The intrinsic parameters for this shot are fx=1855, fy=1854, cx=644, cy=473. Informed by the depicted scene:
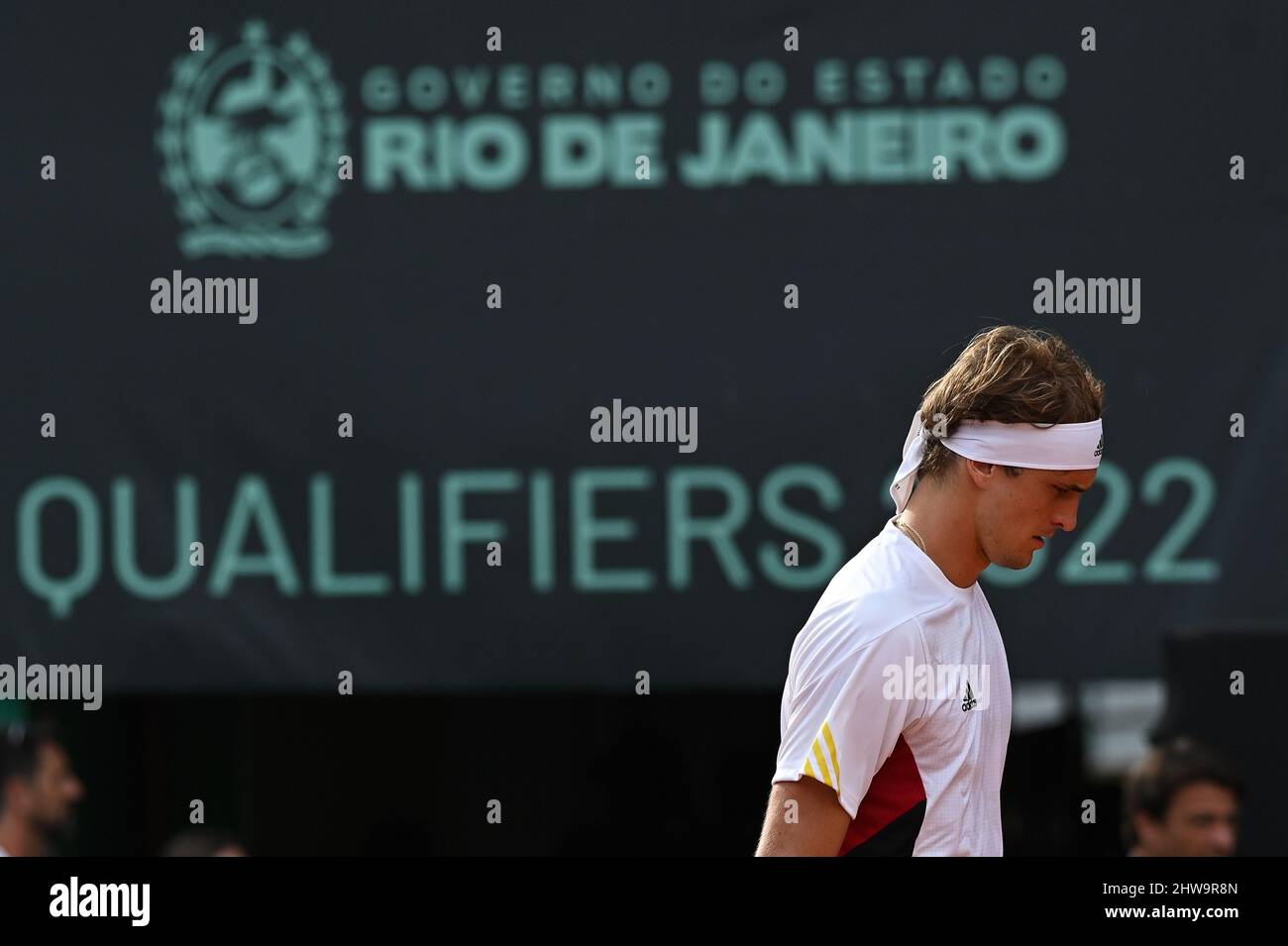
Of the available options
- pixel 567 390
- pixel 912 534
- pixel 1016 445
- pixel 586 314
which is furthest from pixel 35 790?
pixel 1016 445

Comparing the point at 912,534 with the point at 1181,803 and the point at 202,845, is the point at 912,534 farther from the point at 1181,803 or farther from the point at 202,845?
the point at 202,845

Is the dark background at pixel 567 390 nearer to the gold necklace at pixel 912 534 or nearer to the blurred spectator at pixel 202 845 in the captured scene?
the blurred spectator at pixel 202 845

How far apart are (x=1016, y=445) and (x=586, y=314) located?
161 centimetres

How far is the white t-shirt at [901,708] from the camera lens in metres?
2.62

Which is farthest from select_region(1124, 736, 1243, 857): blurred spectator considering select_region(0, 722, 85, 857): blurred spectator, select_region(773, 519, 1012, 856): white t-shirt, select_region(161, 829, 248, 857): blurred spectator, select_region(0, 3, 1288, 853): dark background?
select_region(0, 722, 85, 857): blurred spectator

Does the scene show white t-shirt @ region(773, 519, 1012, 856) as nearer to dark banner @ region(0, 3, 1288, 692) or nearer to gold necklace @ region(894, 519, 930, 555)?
gold necklace @ region(894, 519, 930, 555)

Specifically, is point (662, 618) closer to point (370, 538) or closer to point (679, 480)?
point (679, 480)

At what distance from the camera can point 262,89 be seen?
435 centimetres

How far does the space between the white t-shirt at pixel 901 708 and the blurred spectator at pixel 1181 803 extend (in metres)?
1.22

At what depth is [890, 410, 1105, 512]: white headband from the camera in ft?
9.37

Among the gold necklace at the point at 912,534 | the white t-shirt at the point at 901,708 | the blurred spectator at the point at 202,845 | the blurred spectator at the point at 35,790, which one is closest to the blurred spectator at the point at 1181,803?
the white t-shirt at the point at 901,708

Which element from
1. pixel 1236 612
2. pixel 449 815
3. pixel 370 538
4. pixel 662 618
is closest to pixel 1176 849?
pixel 1236 612

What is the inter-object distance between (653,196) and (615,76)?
0.29 m

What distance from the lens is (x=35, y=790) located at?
4223 mm
